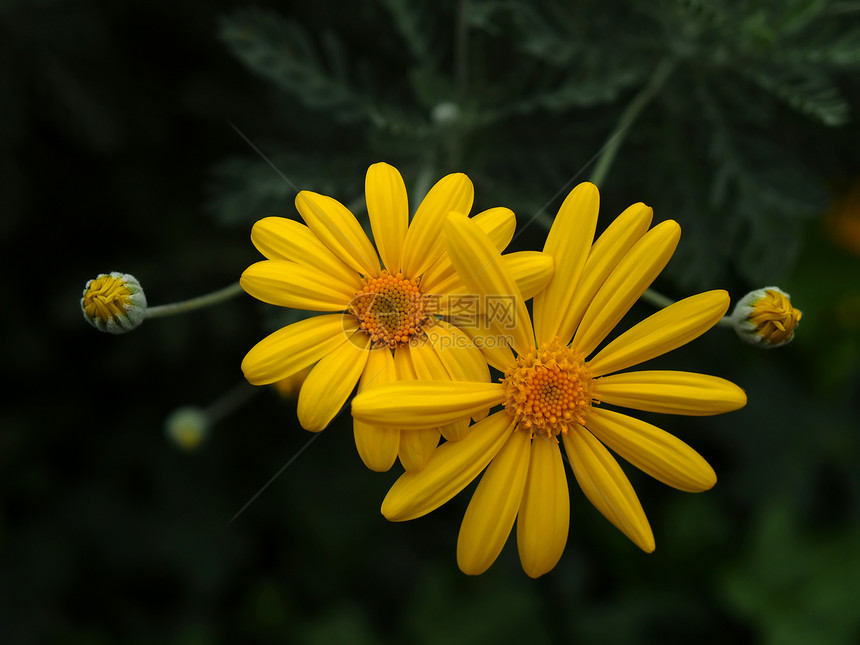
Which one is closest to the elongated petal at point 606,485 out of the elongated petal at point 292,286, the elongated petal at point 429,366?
the elongated petal at point 429,366

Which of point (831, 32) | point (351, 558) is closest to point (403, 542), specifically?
point (351, 558)

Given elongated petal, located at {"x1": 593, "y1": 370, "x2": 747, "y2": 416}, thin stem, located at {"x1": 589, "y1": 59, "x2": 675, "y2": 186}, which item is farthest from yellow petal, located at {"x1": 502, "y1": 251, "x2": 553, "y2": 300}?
thin stem, located at {"x1": 589, "y1": 59, "x2": 675, "y2": 186}

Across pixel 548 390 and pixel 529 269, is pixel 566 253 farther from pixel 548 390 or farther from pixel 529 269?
pixel 548 390

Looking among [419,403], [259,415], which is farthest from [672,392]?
[259,415]

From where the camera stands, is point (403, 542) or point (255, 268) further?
point (403, 542)

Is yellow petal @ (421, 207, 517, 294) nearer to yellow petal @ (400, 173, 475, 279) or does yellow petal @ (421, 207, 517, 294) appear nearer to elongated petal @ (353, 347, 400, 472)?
yellow petal @ (400, 173, 475, 279)

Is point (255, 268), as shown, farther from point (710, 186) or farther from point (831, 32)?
point (831, 32)

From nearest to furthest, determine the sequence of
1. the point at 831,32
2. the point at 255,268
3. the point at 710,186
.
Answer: the point at 255,268
the point at 831,32
the point at 710,186

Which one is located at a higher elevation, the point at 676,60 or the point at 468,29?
the point at 676,60
